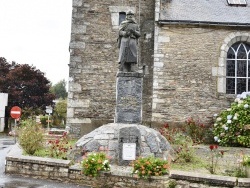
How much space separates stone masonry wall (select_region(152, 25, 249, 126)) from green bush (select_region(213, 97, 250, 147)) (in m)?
1.10

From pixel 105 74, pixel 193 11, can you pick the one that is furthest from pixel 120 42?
pixel 193 11

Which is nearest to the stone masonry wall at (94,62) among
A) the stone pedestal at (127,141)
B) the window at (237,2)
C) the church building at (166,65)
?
the church building at (166,65)

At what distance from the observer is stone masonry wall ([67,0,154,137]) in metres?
15.6

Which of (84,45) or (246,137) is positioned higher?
(84,45)

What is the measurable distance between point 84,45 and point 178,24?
4.24 meters

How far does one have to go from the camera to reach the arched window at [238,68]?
15.9 meters

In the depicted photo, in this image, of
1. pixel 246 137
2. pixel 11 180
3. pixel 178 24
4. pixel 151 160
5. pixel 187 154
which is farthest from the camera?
pixel 178 24

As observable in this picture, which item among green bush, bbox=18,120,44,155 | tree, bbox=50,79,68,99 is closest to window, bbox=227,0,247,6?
green bush, bbox=18,120,44,155

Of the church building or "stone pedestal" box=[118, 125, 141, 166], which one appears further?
the church building

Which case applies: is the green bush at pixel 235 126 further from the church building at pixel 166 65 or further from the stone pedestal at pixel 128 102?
the stone pedestal at pixel 128 102

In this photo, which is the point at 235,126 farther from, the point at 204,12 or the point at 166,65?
the point at 204,12

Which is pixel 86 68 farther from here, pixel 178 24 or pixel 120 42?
pixel 120 42

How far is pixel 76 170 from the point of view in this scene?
8203 mm

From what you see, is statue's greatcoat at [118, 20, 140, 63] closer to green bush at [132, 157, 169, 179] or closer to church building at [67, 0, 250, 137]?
green bush at [132, 157, 169, 179]
